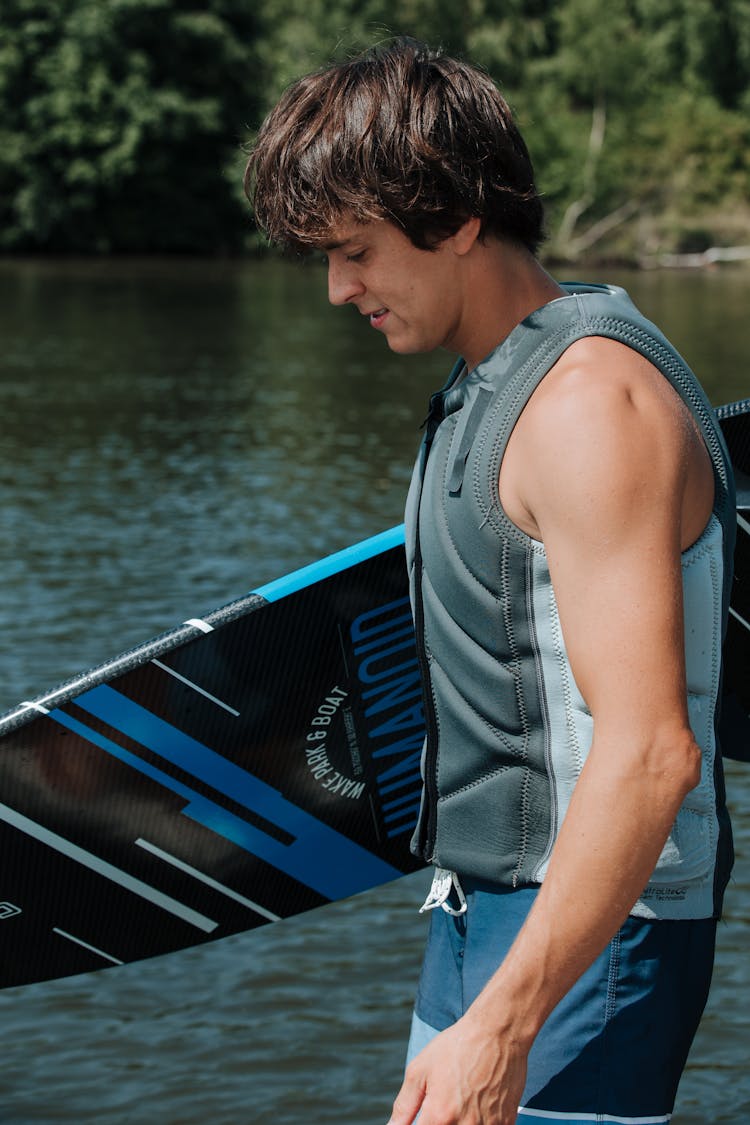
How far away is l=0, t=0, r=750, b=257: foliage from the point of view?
46219 millimetres

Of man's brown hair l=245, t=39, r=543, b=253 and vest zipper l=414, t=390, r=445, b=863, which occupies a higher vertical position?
man's brown hair l=245, t=39, r=543, b=253

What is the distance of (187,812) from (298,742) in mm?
270

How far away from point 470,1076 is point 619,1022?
0.26 metres

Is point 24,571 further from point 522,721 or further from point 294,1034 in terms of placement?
point 522,721

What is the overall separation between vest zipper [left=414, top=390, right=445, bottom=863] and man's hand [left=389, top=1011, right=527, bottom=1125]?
0.40 metres

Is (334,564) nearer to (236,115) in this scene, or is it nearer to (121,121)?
(121,121)

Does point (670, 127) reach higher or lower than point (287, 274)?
higher

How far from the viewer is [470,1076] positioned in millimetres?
1576

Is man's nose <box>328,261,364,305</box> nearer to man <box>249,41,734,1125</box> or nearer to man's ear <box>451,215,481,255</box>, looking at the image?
man <box>249,41,734,1125</box>

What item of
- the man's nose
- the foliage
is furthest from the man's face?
the foliage

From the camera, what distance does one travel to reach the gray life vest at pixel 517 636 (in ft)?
5.62

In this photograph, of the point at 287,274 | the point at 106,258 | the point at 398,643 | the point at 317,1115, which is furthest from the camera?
the point at 106,258

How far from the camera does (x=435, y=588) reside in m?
1.82

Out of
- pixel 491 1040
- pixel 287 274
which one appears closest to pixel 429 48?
pixel 491 1040
